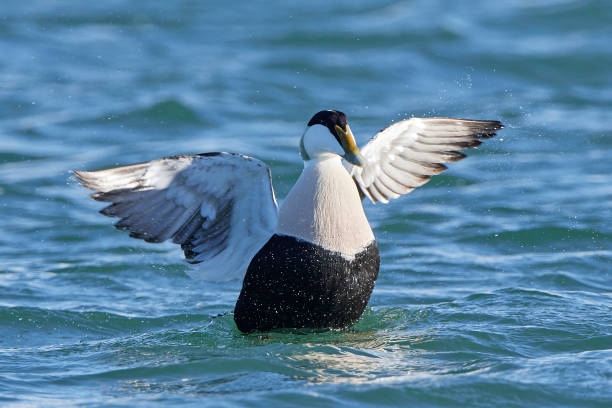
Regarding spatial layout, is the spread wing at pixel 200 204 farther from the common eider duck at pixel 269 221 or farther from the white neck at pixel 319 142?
the white neck at pixel 319 142

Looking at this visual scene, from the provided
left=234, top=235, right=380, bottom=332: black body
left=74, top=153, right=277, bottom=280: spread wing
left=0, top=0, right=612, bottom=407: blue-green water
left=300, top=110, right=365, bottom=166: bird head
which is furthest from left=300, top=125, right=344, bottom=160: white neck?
left=0, top=0, right=612, bottom=407: blue-green water

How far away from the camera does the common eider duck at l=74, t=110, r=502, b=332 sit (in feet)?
18.5

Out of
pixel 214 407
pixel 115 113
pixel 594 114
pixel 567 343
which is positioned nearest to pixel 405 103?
pixel 594 114

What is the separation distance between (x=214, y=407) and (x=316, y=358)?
2.63ft

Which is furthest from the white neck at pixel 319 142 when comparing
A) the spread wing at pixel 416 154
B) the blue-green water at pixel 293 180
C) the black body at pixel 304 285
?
the blue-green water at pixel 293 180

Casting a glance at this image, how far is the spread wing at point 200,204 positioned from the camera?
561 centimetres

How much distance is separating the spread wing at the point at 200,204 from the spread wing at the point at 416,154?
35.3 inches

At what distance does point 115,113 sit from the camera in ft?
38.6

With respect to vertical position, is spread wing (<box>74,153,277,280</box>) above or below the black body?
above

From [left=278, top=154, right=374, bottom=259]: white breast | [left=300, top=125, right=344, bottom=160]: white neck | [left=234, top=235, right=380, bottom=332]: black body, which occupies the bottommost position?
[left=234, top=235, right=380, bottom=332]: black body

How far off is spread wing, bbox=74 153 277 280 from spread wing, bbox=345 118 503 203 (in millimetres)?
896

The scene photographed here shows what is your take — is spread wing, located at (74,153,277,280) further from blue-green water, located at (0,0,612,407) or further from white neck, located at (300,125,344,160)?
blue-green water, located at (0,0,612,407)

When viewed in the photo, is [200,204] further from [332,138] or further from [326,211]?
[332,138]

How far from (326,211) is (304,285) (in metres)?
0.42
